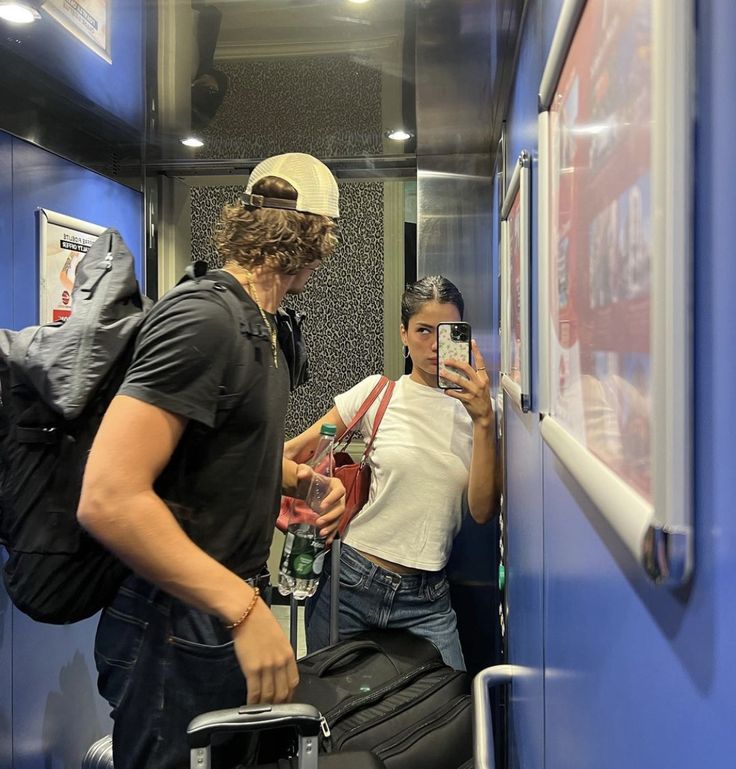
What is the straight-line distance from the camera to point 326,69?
201 cm

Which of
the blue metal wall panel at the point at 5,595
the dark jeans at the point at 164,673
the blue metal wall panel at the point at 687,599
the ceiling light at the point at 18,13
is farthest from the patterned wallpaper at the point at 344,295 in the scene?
the blue metal wall panel at the point at 687,599

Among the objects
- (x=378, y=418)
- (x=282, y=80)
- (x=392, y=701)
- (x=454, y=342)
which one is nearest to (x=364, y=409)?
(x=378, y=418)

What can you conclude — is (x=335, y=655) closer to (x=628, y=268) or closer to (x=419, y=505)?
(x=419, y=505)

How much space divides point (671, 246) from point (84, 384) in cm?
94

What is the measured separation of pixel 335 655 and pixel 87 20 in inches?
61.9

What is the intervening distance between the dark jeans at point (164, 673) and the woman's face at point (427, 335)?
3.26 feet

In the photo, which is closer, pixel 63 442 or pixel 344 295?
pixel 63 442

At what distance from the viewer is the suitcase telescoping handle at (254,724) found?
0.88 meters

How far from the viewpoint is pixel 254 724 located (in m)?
0.89

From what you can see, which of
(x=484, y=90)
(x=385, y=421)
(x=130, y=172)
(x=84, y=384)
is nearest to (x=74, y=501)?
(x=84, y=384)

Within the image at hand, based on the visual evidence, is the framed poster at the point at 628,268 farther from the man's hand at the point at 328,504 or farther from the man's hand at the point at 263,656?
the man's hand at the point at 328,504

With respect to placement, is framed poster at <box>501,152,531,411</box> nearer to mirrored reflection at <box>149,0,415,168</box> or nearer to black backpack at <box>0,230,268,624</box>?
black backpack at <box>0,230,268,624</box>

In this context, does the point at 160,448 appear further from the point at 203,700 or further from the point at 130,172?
the point at 130,172

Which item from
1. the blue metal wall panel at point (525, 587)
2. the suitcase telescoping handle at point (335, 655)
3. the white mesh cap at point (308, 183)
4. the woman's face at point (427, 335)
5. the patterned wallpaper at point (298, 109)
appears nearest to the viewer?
the blue metal wall panel at point (525, 587)
